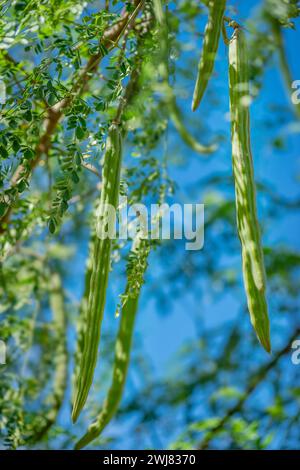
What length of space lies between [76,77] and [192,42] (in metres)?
1.15

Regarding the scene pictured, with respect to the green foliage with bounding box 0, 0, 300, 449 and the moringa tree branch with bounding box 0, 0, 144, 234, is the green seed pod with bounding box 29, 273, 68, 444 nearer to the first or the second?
the green foliage with bounding box 0, 0, 300, 449

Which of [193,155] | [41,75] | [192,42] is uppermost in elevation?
[41,75]

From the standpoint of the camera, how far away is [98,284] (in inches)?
45.4

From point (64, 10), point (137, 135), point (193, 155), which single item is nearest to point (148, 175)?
point (137, 135)

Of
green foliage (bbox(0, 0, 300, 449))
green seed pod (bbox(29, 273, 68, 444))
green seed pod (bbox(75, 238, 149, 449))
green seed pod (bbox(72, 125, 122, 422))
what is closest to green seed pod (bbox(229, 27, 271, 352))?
green foliage (bbox(0, 0, 300, 449))

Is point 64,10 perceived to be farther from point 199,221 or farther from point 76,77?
point 199,221

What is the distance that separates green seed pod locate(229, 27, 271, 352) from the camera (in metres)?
1.08

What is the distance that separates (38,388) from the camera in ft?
7.52

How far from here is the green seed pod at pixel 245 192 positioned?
1.08 m

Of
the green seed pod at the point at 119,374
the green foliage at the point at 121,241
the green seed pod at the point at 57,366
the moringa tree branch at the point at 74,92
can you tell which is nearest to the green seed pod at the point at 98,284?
the green foliage at the point at 121,241

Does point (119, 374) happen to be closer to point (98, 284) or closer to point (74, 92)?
point (98, 284)

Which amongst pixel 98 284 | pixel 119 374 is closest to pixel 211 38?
pixel 98 284

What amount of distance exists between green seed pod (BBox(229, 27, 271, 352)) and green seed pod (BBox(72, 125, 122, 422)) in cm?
21

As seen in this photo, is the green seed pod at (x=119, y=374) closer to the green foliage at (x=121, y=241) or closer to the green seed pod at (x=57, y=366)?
the green foliage at (x=121, y=241)
